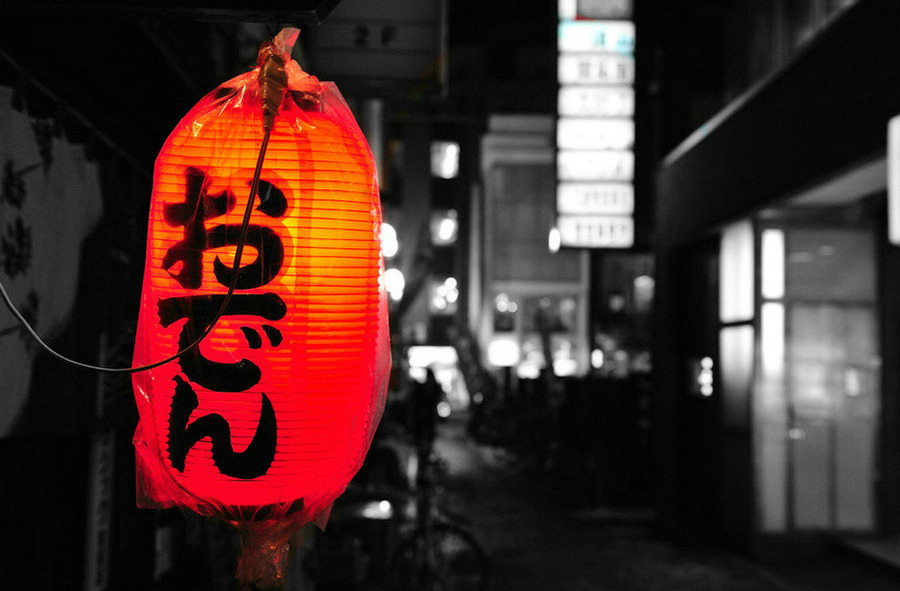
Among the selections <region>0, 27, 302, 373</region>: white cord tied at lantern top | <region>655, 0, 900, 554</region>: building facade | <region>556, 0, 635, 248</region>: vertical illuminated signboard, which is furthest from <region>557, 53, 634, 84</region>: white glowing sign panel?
<region>0, 27, 302, 373</region>: white cord tied at lantern top

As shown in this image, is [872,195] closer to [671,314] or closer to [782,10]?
[782,10]

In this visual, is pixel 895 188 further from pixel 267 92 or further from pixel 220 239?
pixel 220 239

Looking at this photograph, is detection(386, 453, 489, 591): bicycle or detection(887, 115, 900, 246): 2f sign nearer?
detection(887, 115, 900, 246): 2f sign

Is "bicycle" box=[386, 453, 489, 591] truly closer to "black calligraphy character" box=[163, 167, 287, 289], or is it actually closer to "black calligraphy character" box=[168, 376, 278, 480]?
"black calligraphy character" box=[168, 376, 278, 480]

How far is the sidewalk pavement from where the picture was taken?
1209 cm

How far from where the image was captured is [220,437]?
3.58 m

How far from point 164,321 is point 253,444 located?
0.65 meters

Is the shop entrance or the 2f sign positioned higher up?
the 2f sign

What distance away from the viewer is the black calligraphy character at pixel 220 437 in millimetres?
3547

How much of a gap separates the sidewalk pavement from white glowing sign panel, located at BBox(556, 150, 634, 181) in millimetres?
5745

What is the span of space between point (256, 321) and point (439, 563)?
25.8 ft

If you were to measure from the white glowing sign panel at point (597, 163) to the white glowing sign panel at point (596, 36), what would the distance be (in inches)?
71.1

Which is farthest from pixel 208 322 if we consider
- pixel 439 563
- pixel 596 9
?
pixel 596 9

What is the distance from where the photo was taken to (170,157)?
3.76m
